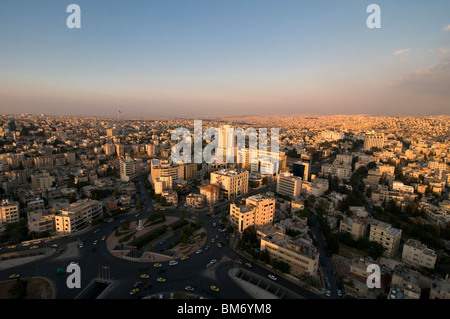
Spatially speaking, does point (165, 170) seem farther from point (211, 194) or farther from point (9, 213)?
point (9, 213)

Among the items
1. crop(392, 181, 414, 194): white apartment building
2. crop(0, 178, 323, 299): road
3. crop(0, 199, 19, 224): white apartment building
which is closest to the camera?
crop(0, 178, 323, 299): road

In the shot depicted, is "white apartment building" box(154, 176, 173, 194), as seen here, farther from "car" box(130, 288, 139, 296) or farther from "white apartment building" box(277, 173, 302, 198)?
"car" box(130, 288, 139, 296)

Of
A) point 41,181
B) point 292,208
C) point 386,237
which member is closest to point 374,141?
point 292,208

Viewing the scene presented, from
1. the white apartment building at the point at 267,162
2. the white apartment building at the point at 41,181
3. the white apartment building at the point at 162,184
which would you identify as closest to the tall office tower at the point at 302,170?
the white apartment building at the point at 267,162

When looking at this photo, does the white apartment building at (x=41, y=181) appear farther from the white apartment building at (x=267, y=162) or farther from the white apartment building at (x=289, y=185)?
the white apartment building at (x=289, y=185)

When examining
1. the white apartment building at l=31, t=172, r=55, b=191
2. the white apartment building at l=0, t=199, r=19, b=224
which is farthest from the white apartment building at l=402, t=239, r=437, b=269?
the white apartment building at l=31, t=172, r=55, b=191
